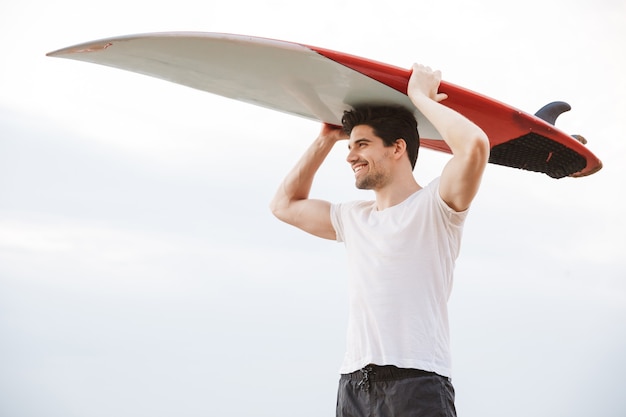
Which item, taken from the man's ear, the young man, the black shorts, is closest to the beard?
the young man

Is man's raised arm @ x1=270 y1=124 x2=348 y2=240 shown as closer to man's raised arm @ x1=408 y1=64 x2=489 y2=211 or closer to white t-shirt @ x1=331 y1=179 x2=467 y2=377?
white t-shirt @ x1=331 y1=179 x2=467 y2=377

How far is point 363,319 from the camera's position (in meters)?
2.81

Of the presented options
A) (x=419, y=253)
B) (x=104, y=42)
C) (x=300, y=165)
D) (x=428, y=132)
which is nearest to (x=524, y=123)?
(x=428, y=132)

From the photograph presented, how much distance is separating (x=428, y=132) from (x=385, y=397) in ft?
4.20

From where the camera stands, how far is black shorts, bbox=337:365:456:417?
2627mm

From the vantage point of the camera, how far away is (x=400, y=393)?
8.68 ft

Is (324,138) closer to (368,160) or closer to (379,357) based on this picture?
(368,160)

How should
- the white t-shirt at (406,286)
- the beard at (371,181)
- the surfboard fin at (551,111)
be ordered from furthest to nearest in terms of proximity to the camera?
the surfboard fin at (551,111) < the beard at (371,181) < the white t-shirt at (406,286)

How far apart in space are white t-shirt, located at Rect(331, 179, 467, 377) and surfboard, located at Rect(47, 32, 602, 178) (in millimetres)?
471

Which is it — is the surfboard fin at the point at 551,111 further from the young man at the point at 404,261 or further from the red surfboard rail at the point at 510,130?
the young man at the point at 404,261

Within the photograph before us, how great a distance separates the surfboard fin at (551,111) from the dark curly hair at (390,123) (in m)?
0.55

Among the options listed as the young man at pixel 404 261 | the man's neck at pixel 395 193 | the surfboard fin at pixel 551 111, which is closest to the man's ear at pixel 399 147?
the young man at pixel 404 261

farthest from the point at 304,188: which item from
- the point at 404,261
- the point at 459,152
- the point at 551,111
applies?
the point at 551,111

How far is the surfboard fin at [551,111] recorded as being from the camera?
328cm
